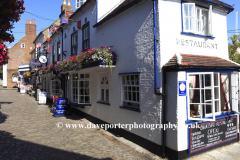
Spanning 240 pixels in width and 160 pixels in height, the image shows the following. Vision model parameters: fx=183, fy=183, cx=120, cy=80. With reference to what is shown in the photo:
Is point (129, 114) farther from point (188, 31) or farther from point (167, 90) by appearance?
point (188, 31)

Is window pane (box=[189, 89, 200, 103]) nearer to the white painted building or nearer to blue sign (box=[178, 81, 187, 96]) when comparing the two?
the white painted building

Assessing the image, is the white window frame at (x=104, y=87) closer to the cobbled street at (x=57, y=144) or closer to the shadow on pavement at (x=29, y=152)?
the cobbled street at (x=57, y=144)

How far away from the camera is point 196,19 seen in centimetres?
615

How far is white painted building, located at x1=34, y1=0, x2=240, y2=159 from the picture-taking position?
5203 mm

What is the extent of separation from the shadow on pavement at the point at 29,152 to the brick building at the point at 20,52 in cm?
3609

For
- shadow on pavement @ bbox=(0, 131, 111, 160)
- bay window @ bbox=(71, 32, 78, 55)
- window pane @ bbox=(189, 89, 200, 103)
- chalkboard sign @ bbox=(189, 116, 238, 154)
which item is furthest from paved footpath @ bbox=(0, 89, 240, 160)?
bay window @ bbox=(71, 32, 78, 55)

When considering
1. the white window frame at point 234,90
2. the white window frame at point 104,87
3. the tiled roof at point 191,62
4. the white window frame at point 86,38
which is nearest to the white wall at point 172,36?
the tiled roof at point 191,62

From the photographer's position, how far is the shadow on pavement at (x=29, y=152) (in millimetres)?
5387

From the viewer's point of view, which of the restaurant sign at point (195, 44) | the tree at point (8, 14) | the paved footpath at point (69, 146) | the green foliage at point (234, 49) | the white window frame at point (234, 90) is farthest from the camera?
the green foliage at point (234, 49)

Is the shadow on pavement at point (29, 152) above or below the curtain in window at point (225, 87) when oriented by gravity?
below

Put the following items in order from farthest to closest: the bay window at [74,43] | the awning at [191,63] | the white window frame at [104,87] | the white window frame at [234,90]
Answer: the bay window at [74,43], the white window frame at [104,87], the white window frame at [234,90], the awning at [191,63]

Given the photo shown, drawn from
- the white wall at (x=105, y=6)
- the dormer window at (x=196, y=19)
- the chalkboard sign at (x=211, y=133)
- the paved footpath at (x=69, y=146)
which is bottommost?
the paved footpath at (x=69, y=146)

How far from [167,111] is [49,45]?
16.8 metres

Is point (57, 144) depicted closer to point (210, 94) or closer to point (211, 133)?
point (211, 133)
